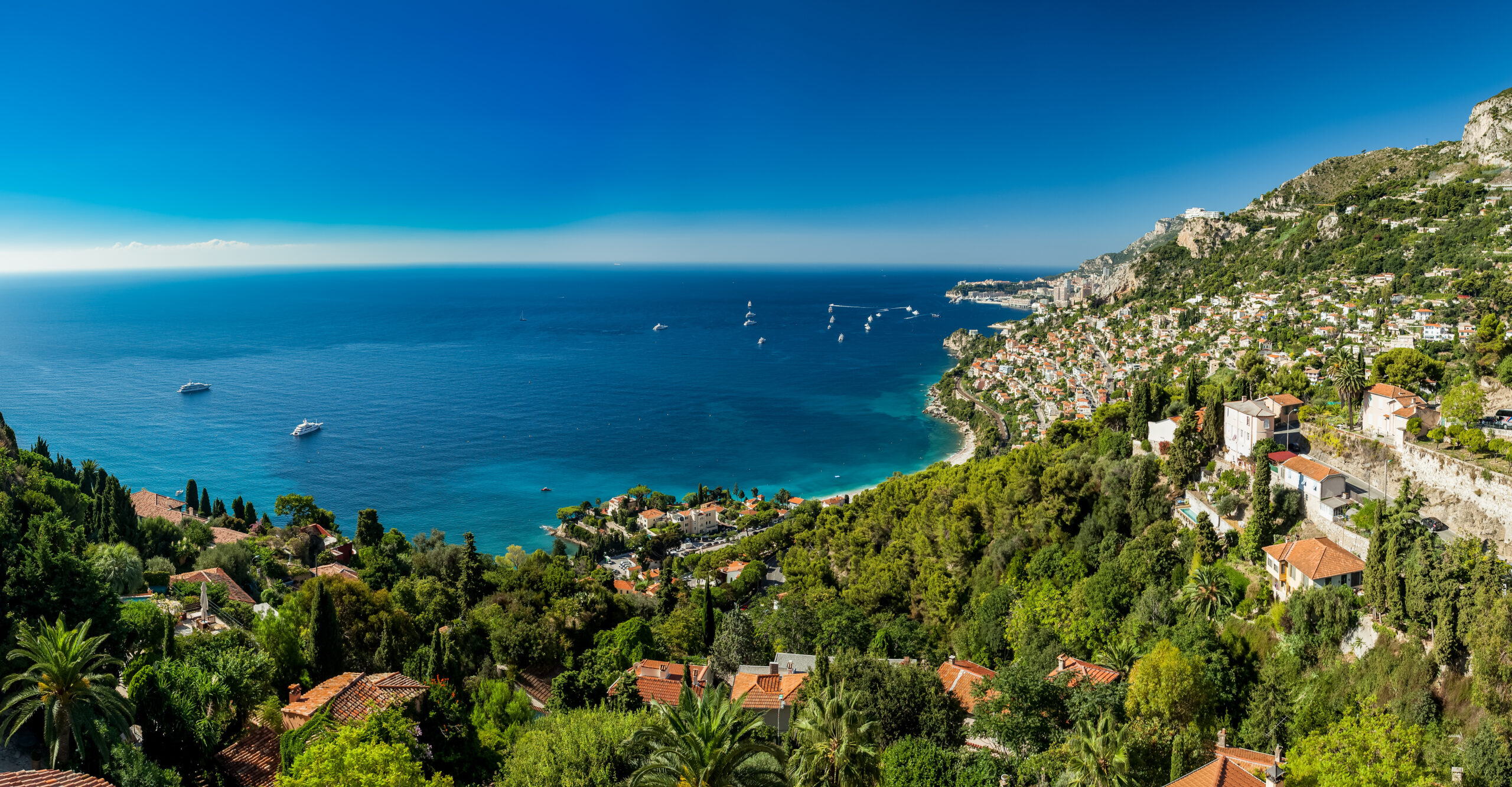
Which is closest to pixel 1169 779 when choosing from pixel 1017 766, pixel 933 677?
pixel 1017 766

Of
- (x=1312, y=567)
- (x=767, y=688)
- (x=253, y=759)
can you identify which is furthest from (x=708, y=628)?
(x=1312, y=567)

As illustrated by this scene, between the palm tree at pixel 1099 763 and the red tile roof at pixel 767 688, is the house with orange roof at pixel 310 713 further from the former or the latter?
the palm tree at pixel 1099 763

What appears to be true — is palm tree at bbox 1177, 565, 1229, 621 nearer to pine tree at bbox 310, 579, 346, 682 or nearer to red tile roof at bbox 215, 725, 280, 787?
red tile roof at bbox 215, 725, 280, 787

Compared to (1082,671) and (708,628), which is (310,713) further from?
(1082,671)

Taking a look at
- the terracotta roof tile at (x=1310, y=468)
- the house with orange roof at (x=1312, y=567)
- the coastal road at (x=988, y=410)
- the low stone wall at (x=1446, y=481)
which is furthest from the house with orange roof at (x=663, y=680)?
the coastal road at (x=988, y=410)

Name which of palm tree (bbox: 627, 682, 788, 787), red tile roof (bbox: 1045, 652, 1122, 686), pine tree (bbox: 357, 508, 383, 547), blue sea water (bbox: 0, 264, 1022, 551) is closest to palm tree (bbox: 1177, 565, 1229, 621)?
red tile roof (bbox: 1045, 652, 1122, 686)

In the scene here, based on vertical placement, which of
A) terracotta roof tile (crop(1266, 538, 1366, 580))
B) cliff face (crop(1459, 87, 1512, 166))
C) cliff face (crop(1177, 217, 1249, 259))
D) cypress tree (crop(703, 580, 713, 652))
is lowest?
cypress tree (crop(703, 580, 713, 652))

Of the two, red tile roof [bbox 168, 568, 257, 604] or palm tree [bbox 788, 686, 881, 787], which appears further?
red tile roof [bbox 168, 568, 257, 604]

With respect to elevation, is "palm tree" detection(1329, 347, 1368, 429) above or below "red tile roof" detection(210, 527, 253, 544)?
above
